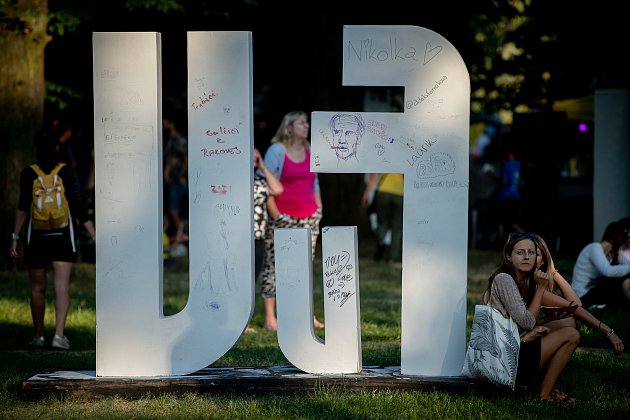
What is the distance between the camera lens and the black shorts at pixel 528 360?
767 centimetres

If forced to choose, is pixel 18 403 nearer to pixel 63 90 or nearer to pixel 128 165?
pixel 128 165

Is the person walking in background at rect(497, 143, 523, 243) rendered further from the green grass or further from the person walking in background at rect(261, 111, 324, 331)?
the person walking in background at rect(261, 111, 324, 331)

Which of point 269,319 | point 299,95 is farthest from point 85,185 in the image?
point 269,319

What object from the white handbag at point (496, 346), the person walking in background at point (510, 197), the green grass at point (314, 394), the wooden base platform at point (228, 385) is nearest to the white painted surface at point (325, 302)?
the wooden base platform at point (228, 385)

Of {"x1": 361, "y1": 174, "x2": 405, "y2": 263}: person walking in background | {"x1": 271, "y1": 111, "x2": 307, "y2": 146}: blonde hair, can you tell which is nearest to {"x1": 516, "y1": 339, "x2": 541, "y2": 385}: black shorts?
{"x1": 271, "y1": 111, "x2": 307, "y2": 146}: blonde hair

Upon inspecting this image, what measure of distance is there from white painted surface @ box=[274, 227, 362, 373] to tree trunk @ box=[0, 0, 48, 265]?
349 inches

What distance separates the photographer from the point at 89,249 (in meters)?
18.6

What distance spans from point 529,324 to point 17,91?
10.2 meters

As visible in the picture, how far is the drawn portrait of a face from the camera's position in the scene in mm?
7949

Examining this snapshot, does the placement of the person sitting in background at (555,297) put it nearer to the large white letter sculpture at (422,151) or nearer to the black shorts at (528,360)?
the black shorts at (528,360)

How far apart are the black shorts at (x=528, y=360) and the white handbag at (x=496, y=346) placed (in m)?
0.14

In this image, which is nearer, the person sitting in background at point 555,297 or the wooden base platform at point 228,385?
the wooden base platform at point 228,385

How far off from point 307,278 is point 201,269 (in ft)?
2.40

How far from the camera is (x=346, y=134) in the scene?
795cm
